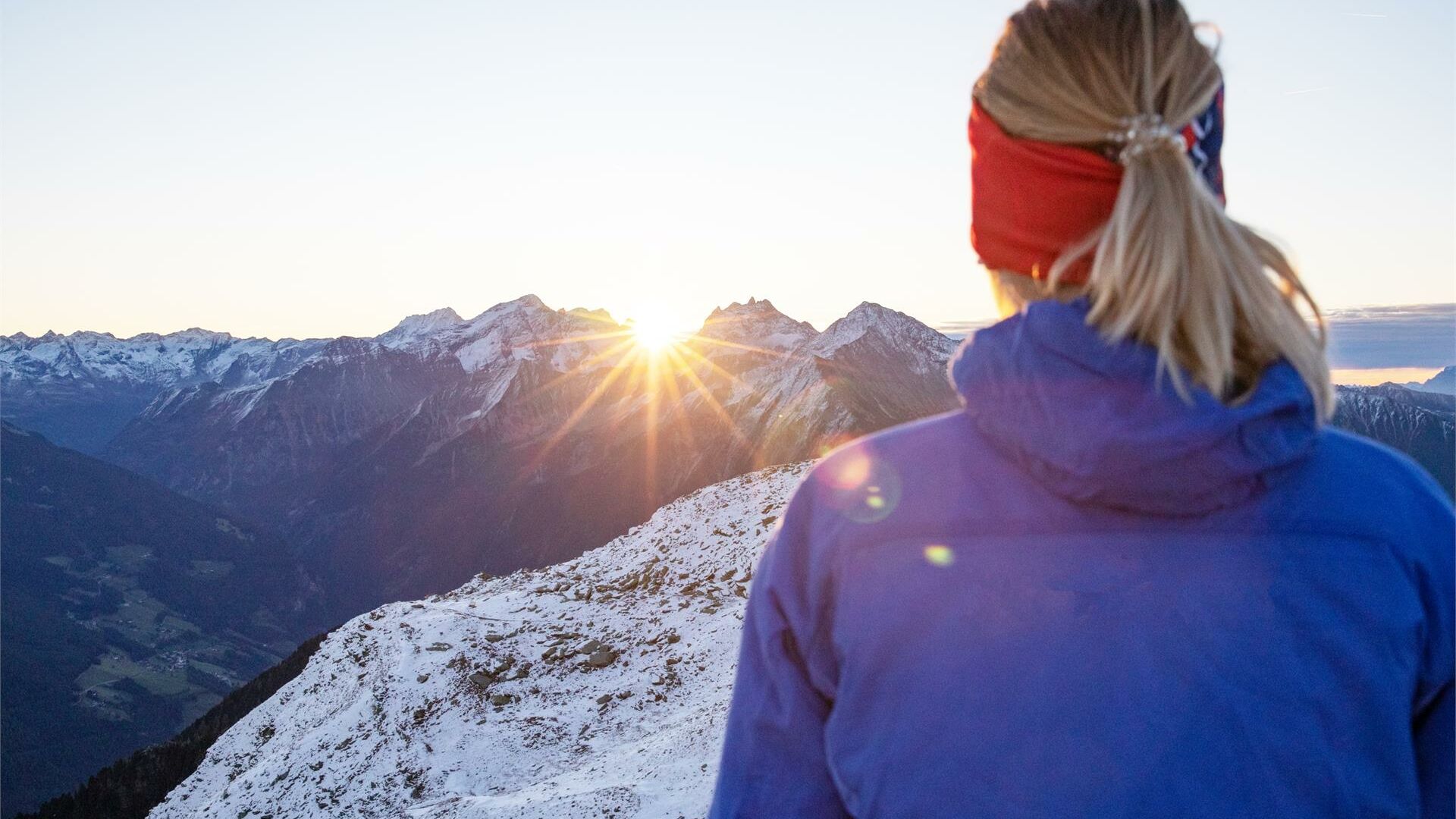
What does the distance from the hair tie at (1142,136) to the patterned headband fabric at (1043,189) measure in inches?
1.4

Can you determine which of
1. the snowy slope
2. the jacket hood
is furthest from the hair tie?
the snowy slope

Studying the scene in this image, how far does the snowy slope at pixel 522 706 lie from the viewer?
1702cm

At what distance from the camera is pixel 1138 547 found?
156cm

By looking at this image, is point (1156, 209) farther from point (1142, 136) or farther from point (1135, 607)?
point (1135, 607)

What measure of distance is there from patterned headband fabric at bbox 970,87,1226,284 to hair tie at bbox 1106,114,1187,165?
4 cm

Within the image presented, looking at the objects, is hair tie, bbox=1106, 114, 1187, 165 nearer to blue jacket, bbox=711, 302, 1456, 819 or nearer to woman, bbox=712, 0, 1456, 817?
woman, bbox=712, 0, 1456, 817

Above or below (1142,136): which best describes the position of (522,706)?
below

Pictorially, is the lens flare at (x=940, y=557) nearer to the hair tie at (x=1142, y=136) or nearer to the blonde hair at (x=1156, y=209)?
the blonde hair at (x=1156, y=209)

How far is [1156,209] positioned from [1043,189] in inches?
9.9

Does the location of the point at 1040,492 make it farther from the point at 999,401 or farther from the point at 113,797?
the point at 113,797

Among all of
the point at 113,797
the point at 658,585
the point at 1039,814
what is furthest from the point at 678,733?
the point at 113,797

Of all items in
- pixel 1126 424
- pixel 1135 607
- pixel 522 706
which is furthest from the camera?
pixel 522 706

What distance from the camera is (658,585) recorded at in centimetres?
2950

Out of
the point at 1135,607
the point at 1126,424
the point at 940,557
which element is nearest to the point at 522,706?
the point at 940,557
